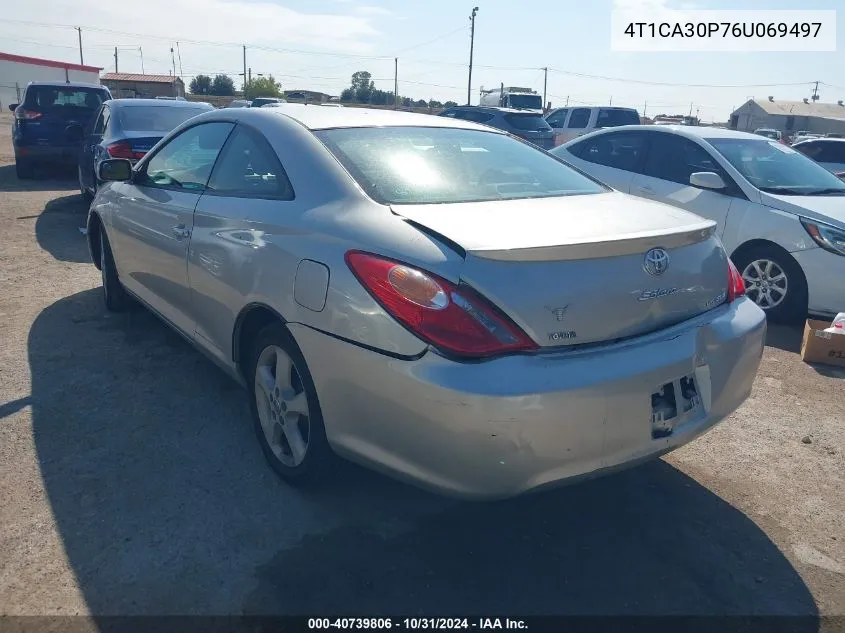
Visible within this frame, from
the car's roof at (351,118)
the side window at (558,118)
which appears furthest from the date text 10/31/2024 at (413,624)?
the side window at (558,118)

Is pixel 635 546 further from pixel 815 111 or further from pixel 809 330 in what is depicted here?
pixel 815 111

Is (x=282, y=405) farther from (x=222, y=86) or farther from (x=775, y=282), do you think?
(x=222, y=86)

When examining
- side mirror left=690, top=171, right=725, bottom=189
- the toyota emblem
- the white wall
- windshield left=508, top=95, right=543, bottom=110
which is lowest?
the toyota emblem

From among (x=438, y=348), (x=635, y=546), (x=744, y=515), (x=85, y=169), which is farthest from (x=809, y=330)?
(x=85, y=169)

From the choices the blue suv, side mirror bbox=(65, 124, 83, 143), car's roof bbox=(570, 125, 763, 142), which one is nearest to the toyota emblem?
car's roof bbox=(570, 125, 763, 142)

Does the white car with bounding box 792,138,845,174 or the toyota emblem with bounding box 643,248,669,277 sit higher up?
the white car with bounding box 792,138,845,174

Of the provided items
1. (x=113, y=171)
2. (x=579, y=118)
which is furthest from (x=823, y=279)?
(x=579, y=118)

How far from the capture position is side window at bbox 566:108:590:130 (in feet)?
63.1

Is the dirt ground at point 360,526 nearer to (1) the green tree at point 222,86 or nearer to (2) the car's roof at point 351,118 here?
(2) the car's roof at point 351,118

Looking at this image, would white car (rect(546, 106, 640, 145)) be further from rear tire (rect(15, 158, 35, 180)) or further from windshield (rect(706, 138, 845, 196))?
rear tire (rect(15, 158, 35, 180))

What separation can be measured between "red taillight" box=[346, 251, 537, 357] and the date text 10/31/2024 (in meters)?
0.88

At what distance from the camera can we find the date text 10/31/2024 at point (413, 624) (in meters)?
2.29

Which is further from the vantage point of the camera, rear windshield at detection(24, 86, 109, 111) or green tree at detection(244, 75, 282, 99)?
green tree at detection(244, 75, 282, 99)

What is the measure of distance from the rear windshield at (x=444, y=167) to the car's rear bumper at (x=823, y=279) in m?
2.88
